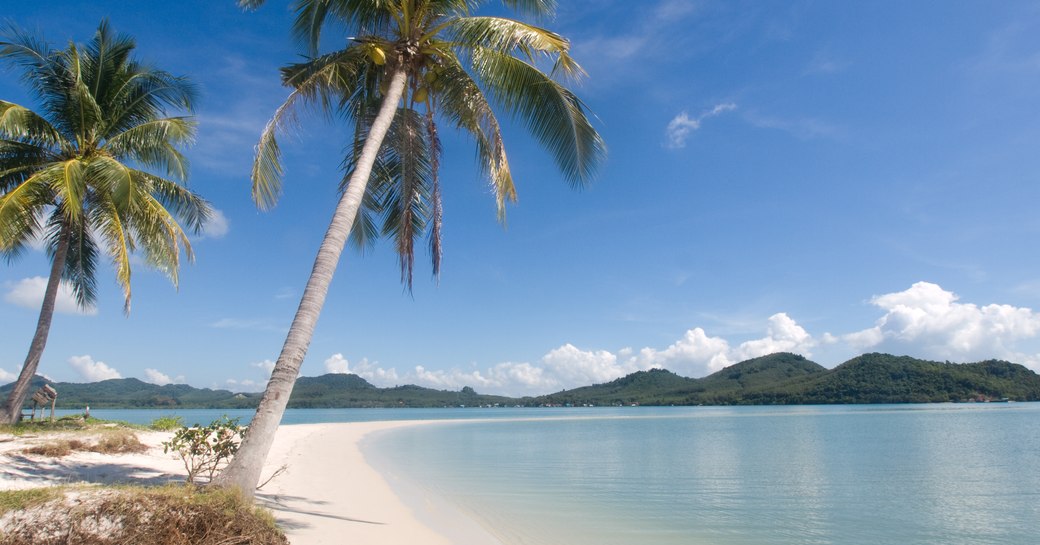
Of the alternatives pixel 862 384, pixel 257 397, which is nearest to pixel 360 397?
pixel 257 397

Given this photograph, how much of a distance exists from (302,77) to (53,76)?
8.65 metres

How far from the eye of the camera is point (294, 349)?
6297 millimetres

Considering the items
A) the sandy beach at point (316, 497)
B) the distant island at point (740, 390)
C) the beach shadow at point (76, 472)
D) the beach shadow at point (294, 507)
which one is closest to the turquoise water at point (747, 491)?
the sandy beach at point (316, 497)

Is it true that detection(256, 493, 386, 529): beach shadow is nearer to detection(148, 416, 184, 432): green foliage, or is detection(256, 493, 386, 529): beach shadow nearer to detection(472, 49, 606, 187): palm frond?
detection(472, 49, 606, 187): palm frond

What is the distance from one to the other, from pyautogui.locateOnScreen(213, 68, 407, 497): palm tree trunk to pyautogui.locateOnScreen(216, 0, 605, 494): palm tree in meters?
0.02

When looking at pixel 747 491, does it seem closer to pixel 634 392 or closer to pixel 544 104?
pixel 544 104

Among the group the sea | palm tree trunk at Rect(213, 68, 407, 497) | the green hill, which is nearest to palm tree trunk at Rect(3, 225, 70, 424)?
the sea

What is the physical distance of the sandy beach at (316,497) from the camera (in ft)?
24.1

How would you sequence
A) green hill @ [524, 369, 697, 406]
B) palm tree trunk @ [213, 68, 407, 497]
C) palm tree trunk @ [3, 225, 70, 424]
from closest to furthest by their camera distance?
palm tree trunk @ [213, 68, 407, 497]
palm tree trunk @ [3, 225, 70, 424]
green hill @ [524, 369, 697, 406]

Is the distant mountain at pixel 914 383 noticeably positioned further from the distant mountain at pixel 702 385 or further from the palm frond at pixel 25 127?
the palm frond at pixel 25 127

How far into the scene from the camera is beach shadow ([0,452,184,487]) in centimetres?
812

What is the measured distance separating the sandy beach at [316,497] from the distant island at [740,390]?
4810 cm

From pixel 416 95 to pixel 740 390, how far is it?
13197 cm

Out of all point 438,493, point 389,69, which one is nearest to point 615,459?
point 438,493
